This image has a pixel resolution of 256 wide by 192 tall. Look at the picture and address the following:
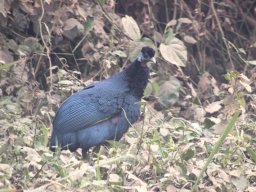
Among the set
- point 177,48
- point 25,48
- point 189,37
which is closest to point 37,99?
point 25,48

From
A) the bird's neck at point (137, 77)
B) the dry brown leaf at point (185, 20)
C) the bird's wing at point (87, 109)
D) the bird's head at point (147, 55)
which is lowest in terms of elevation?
the bird's wing at point (87, 109)

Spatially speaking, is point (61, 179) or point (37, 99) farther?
point (37, 99)

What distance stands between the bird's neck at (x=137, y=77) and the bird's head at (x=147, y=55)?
0.12 ft

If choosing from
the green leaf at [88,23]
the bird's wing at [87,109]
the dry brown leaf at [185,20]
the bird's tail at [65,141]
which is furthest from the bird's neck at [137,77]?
the dry brown leaf at [185,20]

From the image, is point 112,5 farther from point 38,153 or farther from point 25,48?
point 38,153

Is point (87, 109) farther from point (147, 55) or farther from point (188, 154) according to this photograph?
point (188, 154)

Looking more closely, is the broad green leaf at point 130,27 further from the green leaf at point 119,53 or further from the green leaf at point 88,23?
the green leaf at point 88,23

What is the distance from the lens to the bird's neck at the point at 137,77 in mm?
5555

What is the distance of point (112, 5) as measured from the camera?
6.65 m

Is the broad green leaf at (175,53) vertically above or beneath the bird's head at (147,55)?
beneath

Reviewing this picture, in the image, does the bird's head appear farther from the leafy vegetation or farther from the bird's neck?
the leafy vegetation

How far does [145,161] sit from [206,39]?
3251mm

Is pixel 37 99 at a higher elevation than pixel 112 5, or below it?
below

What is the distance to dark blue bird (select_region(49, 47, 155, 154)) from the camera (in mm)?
5332
